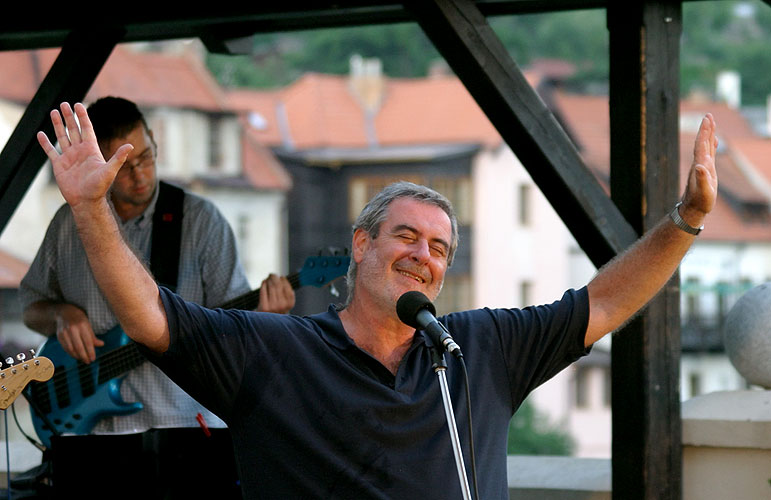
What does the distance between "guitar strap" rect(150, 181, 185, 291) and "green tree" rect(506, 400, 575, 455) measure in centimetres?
3362

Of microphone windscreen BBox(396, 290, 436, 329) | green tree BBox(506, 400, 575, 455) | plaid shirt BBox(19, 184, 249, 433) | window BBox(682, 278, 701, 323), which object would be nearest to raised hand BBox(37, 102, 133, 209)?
microphone windscreen BBox(396, 290, 436, 329)

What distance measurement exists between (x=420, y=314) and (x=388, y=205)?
0.50 metres

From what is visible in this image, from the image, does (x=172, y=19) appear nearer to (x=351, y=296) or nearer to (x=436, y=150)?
(x=351, y=296)

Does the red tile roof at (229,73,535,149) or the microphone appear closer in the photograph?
the microphone

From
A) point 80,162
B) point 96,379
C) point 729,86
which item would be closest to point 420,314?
point 80,162

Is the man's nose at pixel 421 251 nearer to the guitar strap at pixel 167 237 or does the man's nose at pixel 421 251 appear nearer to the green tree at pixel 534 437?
the guitar strap at pixel 167 237

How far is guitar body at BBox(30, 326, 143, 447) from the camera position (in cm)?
432

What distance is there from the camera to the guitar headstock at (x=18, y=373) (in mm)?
3455

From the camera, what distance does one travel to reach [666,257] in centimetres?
330

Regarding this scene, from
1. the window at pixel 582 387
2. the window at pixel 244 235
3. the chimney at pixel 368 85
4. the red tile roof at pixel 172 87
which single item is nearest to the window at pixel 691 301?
the window at pixel 582 387

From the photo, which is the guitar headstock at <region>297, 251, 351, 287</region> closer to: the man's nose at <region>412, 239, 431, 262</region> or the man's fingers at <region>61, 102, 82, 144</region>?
the man's nose at <region>412, 239, 431, 262</region>

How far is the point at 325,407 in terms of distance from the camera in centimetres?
307

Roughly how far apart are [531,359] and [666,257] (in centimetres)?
41

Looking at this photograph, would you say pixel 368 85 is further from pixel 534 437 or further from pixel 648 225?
pixel 648 225
